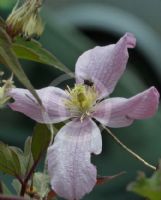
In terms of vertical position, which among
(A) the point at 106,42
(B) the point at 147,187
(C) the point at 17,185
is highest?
(B) the point at 147,187

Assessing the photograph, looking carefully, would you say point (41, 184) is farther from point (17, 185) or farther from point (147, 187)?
point (147, 187)

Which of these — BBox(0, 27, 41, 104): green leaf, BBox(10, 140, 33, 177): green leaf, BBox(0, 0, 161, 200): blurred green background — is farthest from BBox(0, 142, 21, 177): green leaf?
BBox(0, 0, 161, 200): blurred green background

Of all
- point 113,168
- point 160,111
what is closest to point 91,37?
point 160,111

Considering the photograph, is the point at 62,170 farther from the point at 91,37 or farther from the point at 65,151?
the point at 91,37

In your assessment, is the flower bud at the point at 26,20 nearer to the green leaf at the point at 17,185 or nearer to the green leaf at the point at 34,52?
the green leaf at the point at 34,52

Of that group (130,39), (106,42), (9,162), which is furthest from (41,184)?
(106,42)

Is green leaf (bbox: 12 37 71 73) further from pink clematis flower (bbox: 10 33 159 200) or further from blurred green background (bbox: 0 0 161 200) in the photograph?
blurred green background (bbox: 0 0 161 200)
